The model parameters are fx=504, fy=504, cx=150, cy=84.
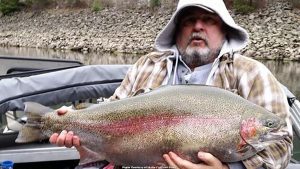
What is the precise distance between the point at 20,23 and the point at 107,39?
16.9m

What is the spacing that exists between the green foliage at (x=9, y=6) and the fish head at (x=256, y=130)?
2194 inches

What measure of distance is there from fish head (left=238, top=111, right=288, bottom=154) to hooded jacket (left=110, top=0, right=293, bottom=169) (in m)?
0.12

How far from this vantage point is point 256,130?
7.95 ft

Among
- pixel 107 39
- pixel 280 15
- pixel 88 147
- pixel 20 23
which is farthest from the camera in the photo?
pixel 20 23

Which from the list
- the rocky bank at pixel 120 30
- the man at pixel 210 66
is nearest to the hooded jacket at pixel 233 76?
the man at pixel 210 66

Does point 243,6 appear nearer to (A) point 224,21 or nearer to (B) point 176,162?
(A) point 224,21

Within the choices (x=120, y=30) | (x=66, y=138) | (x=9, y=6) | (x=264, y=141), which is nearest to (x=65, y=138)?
(x=66, y=138)

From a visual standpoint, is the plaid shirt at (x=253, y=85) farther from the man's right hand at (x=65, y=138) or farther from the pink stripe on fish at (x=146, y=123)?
the man's right hand at (x=65, y=138)

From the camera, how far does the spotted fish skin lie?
2.44 metres

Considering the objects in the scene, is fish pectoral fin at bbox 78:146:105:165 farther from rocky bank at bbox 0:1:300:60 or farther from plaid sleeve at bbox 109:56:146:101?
rocky bank at bbox 0:1:300:60

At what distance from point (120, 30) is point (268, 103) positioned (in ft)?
123

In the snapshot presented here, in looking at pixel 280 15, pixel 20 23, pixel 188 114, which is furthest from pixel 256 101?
pixel 20 23

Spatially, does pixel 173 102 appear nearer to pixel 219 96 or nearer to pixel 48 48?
pixel 219 96

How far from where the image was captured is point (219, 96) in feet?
8.29
